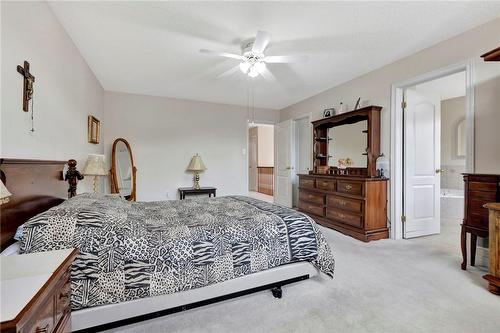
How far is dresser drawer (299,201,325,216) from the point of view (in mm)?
4082

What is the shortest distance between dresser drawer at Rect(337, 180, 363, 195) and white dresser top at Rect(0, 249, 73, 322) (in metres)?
3.28

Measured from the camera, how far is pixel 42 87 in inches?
76.2

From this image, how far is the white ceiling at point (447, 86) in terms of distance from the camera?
3872mm

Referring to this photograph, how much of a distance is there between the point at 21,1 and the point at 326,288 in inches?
123

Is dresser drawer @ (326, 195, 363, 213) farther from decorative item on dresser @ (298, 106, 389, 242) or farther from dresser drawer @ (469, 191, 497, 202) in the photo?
dresser drawer @ (469, 191, 497, 202)

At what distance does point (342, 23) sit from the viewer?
7.76 ft

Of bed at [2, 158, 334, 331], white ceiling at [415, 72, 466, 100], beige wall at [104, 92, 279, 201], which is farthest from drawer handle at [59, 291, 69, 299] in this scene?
white ceiling at [415, 72, 466, 100]

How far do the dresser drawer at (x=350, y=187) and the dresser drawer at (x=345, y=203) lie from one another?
119mm

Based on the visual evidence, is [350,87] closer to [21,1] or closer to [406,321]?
[406,321]

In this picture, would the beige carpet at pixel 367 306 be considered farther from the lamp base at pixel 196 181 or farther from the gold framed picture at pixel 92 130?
the lamp base at pixel 196 181

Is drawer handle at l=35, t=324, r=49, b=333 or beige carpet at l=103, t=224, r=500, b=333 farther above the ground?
drawer handle at l=35, t=324, r=49, b=333

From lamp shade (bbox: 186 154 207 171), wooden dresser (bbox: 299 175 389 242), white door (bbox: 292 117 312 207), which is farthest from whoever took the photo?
white door (bbox: 292 117 312 207)

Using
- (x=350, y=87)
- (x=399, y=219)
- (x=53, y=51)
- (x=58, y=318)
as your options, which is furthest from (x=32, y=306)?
(x=350, y=87)

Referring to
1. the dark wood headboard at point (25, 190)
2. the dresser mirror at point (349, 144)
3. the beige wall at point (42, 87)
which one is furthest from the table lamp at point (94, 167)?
the dresser mirror at point (349, 144)
